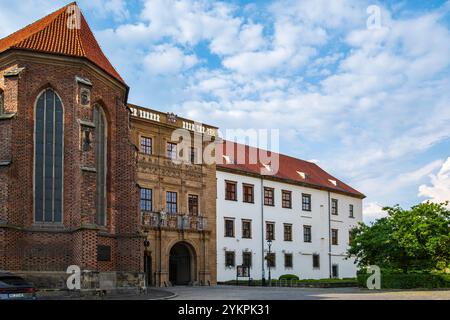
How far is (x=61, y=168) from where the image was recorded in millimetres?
23641

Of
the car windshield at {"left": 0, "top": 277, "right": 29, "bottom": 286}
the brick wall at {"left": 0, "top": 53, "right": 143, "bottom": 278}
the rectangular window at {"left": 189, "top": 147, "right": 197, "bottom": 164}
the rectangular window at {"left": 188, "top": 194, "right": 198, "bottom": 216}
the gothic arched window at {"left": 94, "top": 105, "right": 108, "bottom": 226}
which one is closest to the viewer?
the car windshield at {"left": 0, "top": 277, "right": 29, "bottom": 286}

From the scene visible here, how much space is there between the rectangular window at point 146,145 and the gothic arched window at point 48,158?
13838mm

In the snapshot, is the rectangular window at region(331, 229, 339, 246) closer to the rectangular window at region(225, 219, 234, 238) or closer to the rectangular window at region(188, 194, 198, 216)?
the rectangular window at region(225, 219, 234, 238)

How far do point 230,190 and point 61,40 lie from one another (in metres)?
21.4

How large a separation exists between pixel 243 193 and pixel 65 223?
75.1 feet

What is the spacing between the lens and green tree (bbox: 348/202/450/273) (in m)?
32.9

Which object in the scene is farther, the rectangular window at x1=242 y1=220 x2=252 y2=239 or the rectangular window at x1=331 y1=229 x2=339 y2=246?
the rectangular window at x1=331 y1=229 x2=339 y2=246

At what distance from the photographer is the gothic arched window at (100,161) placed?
992 inches

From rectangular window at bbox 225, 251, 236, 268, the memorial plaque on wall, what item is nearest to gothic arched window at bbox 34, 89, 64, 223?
the memorial plaque on wall

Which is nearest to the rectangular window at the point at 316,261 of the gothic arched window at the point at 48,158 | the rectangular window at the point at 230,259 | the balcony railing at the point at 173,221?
the rectangular window at the point at 230,259

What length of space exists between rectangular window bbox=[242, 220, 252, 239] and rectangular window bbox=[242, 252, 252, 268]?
1.31 metres

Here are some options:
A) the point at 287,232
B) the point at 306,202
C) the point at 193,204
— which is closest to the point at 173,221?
the point at 193,204

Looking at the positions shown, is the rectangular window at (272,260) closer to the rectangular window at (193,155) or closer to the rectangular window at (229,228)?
the rectangular window at (229,228)
